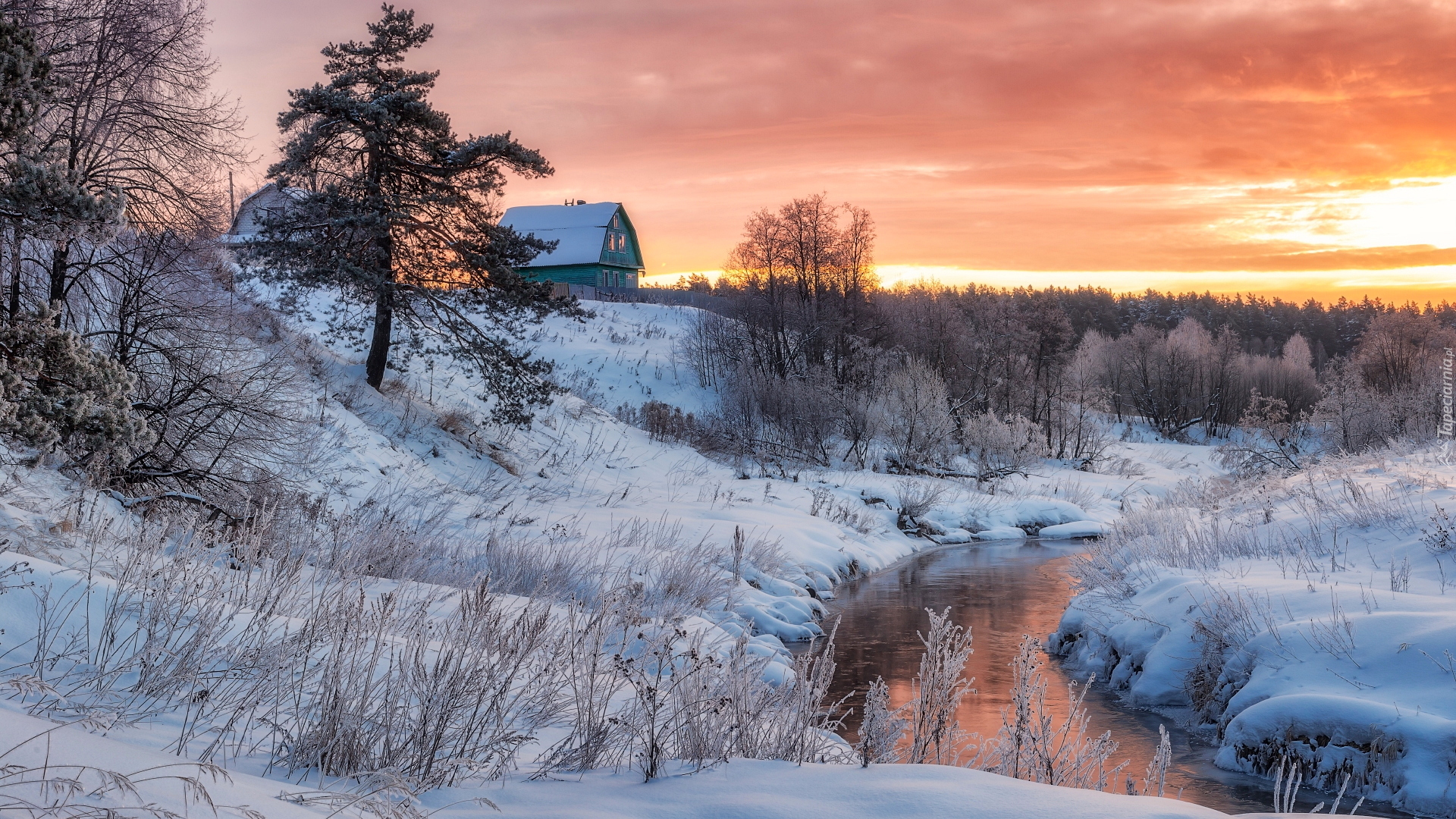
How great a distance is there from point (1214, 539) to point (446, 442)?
15495mm

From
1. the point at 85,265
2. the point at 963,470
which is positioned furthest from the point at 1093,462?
A: the point at 85,265

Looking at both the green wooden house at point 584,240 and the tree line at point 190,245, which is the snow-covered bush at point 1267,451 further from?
the green wooden house at point 584,240

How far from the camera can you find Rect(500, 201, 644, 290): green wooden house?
61625mm

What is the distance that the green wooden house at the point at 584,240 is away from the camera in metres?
61.6

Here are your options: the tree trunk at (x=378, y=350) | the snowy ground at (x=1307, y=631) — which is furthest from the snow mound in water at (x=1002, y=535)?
the tree trunk at (x=378, y=350)

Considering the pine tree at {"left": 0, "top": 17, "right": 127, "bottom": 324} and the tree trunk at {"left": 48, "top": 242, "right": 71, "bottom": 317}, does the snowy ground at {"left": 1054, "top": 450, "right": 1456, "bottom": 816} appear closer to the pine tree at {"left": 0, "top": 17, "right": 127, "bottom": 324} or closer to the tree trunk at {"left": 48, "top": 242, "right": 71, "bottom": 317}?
the pine tree at {"left": 0, "top": 17, "right": 127, "bottom": 324}

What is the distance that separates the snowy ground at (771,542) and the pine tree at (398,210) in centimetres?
238

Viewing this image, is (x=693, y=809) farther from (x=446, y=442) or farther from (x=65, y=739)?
(x=446, y=442)

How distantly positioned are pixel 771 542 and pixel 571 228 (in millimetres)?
50077

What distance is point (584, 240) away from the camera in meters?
62.2

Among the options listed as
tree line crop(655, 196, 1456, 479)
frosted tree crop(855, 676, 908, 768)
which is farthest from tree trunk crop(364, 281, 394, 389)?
frosted tree crop(855, 676, 908, 768)

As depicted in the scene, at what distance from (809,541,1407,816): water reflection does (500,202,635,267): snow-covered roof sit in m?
43.8

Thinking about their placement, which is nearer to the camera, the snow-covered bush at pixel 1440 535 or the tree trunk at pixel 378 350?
the snow-covered bush at pixel 1440 535

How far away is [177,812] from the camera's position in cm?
275
